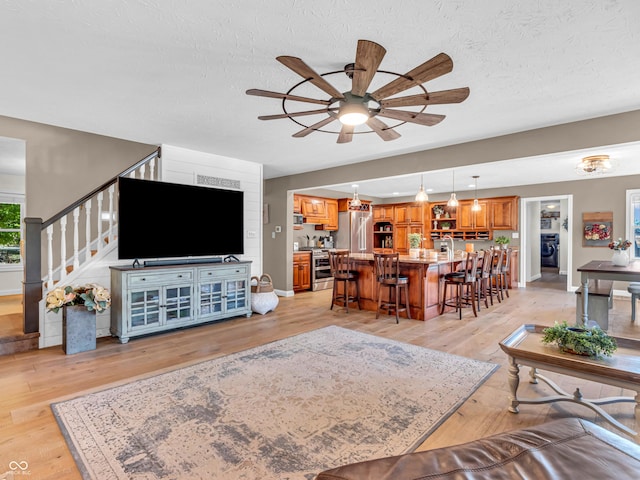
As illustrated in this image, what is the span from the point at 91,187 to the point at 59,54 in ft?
9.79

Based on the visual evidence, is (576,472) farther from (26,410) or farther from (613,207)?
(613,207)

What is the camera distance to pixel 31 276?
3703mm

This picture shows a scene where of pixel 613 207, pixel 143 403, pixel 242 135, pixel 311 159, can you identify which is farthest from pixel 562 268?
pixel 143 403

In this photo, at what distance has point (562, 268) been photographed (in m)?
10.9

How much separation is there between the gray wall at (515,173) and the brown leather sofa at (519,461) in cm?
385

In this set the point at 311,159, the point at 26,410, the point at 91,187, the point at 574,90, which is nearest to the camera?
the point at 26,410

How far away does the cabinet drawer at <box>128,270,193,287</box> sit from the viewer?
395 cm

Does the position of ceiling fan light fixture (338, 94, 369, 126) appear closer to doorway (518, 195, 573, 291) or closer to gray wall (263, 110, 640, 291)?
gray wall (263, 110, 640, 291)

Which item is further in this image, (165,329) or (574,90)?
(165,329)

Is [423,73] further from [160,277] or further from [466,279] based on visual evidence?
[466,279]

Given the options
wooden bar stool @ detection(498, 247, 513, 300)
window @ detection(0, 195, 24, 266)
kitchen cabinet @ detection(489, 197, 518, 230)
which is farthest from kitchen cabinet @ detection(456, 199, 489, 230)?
window @ detection(0, 195, 24, 266)

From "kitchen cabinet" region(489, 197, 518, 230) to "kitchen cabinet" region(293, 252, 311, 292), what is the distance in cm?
480

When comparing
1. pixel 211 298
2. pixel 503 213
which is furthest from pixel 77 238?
pixel 503 213

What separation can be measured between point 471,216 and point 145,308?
26.0 feet
